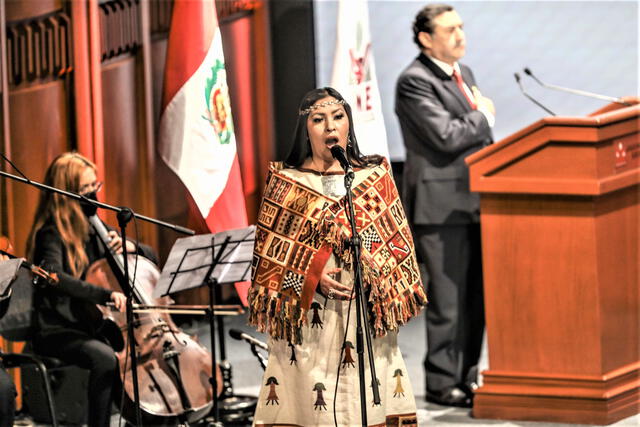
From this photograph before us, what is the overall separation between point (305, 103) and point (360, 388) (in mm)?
1027

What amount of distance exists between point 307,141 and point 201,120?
188 centimetres

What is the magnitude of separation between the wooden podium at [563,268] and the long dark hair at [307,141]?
4.61 feet

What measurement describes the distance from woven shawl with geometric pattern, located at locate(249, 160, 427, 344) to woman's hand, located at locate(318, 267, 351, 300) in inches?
0.9

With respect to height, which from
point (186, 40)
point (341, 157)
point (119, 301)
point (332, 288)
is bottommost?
point (119, 301)

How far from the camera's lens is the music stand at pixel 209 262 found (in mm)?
4500

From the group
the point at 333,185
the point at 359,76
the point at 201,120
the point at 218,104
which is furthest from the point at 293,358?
the point at 359,76

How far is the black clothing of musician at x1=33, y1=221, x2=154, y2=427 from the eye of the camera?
186 inches

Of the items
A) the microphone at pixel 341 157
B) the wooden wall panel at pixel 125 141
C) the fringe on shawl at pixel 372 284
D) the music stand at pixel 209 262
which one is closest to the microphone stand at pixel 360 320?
the microphone at pixel 341 157

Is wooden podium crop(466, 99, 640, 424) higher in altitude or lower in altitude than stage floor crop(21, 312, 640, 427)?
higher

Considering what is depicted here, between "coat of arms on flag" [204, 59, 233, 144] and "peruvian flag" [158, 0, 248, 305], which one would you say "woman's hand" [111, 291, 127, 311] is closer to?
"peruvian flag" [158, 0, 248, 305]

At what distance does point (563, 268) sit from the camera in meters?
4.98

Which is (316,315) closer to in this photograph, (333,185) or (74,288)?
(333,185)

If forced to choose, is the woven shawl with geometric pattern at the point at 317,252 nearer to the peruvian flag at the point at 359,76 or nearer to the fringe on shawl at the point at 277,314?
the fringe on shawl at the point at 277,314

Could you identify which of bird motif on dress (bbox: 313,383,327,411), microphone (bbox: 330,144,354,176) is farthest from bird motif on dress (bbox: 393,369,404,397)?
microphone (bbox: 330,144,354,176)
